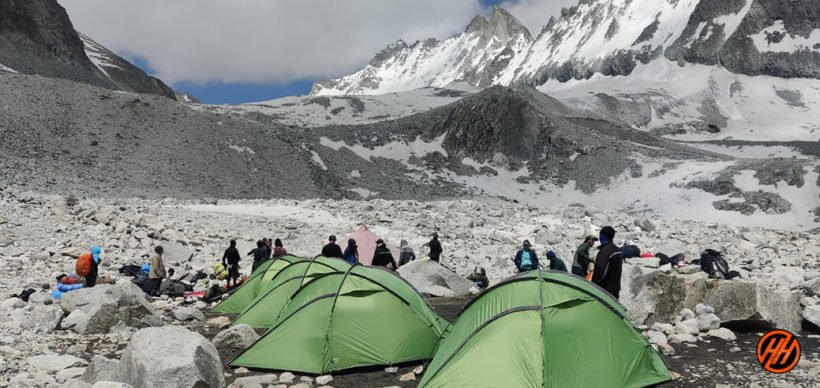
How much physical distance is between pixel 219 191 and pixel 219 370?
44773 mm

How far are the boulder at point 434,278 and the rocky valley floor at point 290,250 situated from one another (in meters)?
0.96

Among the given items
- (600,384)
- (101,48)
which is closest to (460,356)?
(600,384)

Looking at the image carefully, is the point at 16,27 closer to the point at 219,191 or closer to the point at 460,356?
the point at 219,191

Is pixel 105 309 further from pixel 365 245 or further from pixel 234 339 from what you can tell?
pixel 365 245

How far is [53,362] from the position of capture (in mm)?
8000

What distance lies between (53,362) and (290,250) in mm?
14613

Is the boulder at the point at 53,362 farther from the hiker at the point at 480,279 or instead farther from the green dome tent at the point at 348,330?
the hiker at the point at 480,279

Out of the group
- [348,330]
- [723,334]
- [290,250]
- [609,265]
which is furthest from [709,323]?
[290,250]

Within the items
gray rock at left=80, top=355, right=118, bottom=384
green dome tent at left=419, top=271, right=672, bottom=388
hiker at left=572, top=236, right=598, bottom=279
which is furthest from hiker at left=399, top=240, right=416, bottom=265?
gray rock at left=80, top=355, right=118, bottom=384

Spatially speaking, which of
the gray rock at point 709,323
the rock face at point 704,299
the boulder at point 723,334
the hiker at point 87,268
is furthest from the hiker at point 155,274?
the boulder at point 723,334

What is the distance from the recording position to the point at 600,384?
6855 millimetres

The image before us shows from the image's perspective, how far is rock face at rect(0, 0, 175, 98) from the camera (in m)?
77.4

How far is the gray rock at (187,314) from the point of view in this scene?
1238 centimetres

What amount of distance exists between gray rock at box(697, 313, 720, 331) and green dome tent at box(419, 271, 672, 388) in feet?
9.53
